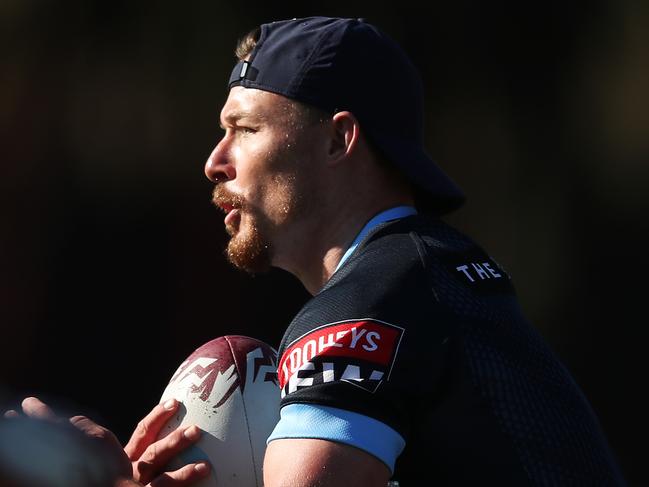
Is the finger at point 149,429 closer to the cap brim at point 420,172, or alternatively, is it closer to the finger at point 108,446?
the finger at point 108,446

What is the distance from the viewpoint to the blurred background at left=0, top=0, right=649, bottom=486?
5637mm

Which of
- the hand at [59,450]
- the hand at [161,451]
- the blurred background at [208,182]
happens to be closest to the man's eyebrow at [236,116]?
the hand at [161,451]

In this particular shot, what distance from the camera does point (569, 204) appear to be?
5.75 meters

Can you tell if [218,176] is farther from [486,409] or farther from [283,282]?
[283,282]

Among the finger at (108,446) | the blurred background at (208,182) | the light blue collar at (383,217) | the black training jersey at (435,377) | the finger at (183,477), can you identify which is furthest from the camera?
the blurred background at (208,182)

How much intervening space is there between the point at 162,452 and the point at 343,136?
78 cm

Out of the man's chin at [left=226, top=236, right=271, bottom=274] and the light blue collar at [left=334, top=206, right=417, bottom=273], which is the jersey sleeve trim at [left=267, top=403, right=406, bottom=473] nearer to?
the light blue collar at [left=334, top=206, right=417, bottom=273]

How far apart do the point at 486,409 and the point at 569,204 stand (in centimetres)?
383

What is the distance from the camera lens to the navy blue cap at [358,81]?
101 inches

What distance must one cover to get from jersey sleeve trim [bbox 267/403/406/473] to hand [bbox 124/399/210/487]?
401 mm

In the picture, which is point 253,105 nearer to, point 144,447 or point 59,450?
point 144,447

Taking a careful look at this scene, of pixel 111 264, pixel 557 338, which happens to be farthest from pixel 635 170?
pixel 111 264

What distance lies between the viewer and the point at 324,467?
75.6 inches

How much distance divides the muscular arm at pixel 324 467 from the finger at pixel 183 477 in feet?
1.27
